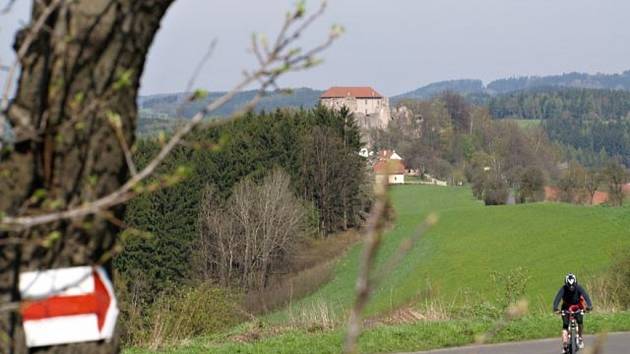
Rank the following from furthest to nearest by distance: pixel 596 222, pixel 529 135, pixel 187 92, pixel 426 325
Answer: pixel 529 135 < pixel 596 222 < pixel 426 325 < pixel 187 92

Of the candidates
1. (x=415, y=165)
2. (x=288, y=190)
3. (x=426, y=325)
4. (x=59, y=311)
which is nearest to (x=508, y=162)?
(x=415, y=165)

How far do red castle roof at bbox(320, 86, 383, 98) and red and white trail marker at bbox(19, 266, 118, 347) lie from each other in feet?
592

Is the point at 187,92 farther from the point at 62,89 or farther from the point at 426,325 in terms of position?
the point at 426,325

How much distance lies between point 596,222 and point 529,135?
212 feet

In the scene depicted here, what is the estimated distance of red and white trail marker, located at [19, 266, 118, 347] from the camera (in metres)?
2.43

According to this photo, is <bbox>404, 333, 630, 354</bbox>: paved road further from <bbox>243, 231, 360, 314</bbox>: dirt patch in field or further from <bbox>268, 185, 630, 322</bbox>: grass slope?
<bbox>243, 231, 360, 314</bbox>: dirt patch in field

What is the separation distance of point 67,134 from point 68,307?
0.48 m

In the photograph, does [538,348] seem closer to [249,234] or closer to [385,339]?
[385,339]

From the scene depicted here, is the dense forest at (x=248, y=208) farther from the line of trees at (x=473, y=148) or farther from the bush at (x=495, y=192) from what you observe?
the line of trees at (x=473, y=148)

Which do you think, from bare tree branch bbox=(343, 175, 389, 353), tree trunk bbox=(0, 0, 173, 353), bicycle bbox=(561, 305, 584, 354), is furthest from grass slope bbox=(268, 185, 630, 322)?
bare tree branch bbox=(343, 175, 389, 353)

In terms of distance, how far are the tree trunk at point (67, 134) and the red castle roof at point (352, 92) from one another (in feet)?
592

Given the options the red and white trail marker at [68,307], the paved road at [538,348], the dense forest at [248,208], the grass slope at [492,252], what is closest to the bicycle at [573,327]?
the paved road at [538,348]

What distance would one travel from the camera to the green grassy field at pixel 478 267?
49.3 ft

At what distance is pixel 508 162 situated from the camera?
339 ft
